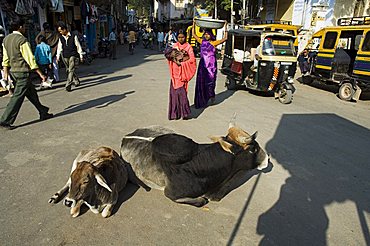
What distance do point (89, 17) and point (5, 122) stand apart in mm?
13419

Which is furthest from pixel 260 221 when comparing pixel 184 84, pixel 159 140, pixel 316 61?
pixel 316 61

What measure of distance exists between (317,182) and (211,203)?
1558mm

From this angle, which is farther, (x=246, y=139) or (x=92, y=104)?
(x=92, y=104)

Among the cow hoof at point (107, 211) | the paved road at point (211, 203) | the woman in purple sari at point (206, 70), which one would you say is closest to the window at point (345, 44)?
the paved road at point (211, 203)

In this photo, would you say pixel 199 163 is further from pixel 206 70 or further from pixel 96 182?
pixel 206 70

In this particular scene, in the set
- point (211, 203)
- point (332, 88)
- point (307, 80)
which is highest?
point (211, 203)

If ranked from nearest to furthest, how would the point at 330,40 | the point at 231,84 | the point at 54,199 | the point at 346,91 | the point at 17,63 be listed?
the point at 54,199 < the point at 17,63 < the point at 346,91 < the point at 231,84 < the point at 330,40

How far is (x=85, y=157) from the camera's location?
3.10 meters

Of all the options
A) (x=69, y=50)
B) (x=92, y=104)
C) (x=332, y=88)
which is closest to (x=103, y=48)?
(x=69, y=50)

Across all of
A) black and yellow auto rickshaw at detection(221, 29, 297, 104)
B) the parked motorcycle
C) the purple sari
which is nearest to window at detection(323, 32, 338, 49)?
black and yellow auto rickshaw at detection(221, 29, 297, 104)

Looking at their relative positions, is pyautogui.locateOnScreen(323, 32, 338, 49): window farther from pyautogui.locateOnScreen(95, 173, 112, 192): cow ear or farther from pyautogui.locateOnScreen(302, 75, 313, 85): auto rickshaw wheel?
pyautogui.locateOnScreen(95, 173, 112, 192): cow ear


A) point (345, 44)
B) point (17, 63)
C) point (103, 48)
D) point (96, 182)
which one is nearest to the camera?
point (96, 182)

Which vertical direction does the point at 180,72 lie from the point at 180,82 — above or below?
above

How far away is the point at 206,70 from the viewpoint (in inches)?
287
